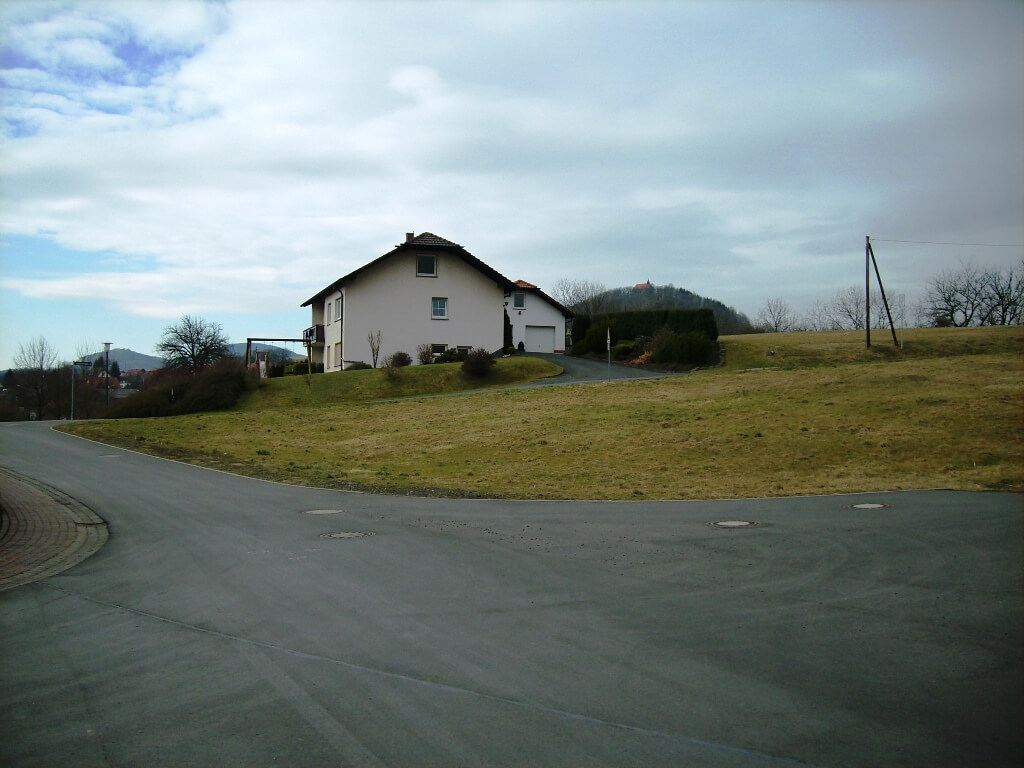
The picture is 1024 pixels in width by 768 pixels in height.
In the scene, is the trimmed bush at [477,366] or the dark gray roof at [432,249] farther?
the dark gray roof at [432,249]

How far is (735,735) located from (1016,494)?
477 inches

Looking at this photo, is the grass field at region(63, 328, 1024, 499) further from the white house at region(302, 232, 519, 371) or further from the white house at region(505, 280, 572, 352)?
the white house at region(505, 280, 572, 352)

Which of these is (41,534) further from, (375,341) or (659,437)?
(375,341)

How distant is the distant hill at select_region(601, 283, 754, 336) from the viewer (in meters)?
90.7

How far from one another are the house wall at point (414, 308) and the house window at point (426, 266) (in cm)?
24

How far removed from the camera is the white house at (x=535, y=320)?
65.9 m

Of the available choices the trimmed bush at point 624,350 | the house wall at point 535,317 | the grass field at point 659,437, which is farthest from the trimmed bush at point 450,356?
the house wall at point 535,317

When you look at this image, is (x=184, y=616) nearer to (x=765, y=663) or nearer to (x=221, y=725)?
(x=221, y=725)

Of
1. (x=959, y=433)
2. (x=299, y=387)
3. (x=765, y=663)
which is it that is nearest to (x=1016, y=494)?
(x=959, y=433)

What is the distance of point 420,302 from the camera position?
52969mm

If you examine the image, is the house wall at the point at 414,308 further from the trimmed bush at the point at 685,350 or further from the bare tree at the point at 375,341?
the trimmed bush at the point at 685,350

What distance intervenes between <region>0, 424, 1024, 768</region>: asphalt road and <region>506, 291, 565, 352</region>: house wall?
54566mm

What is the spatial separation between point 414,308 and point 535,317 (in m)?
16.3

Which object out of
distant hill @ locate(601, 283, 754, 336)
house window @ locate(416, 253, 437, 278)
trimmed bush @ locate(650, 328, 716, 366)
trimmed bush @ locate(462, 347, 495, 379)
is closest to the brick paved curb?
trimmed bush @ locate(462, 347, 495, 379)
